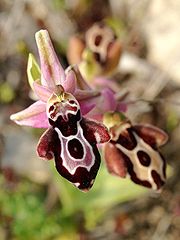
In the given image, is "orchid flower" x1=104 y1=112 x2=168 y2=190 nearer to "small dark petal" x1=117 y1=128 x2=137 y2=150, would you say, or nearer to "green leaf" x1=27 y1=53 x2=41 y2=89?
"small dark petal" x1=117 y1=128 x2=137 y2=150

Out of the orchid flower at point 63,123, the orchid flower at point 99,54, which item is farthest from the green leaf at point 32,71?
the orchid flower at point 99,54

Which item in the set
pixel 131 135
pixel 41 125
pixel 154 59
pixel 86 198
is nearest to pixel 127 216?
pixel 86 198

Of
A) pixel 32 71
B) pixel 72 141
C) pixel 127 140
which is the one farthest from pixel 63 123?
pixel 127 140

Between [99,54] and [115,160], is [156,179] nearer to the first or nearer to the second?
[115,160]

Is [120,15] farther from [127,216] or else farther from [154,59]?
[127,216]

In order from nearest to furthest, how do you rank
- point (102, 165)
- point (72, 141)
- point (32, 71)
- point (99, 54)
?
1. point (72, 141)
2. point (32, 71)
3. point (99, 54)
4. point (102, 165)
